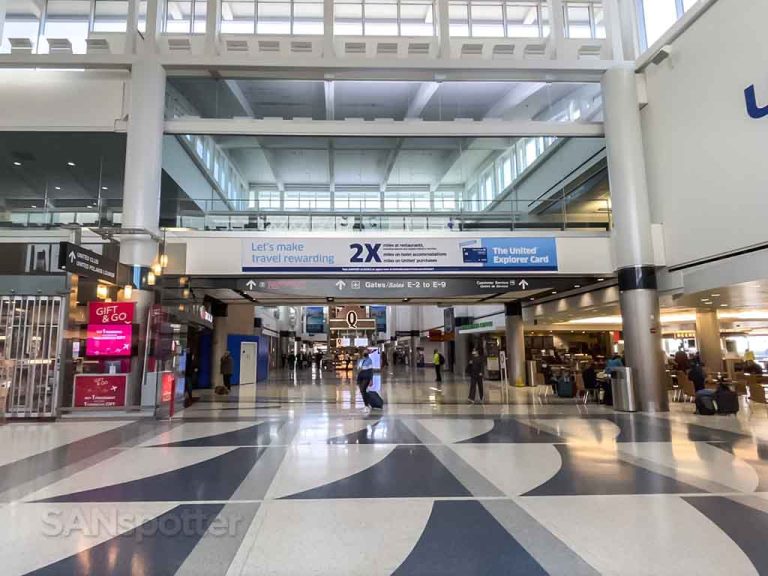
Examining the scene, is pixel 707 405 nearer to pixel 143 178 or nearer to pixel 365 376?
pixel 365 376

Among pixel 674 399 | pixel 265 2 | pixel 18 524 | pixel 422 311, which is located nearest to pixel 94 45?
pixel 265 2

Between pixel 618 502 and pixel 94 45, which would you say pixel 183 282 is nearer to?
pixel 94 45

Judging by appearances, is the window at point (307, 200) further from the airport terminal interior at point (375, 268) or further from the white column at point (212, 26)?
the white column at point (212, 26)

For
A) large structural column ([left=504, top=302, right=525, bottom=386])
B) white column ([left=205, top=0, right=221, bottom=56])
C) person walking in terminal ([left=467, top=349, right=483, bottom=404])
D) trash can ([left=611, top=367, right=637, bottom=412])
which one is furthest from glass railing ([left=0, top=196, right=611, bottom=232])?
large structural column ([left=504, top=302, right=525, bottom=386])

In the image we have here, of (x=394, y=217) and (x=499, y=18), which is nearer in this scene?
(x=394, y=217)

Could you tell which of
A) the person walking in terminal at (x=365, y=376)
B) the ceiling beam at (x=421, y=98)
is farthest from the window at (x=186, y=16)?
the person walking in terminal at (x=365, y=376)

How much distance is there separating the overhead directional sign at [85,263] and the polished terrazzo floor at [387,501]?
303cm

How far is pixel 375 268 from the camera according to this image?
13.3m

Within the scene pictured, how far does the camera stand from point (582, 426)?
8.67 metres

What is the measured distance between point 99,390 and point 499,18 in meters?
15.7

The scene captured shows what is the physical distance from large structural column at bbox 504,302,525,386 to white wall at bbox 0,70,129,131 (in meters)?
15.5

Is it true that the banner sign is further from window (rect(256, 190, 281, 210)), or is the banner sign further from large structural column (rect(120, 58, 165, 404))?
large structural column (rect(120, 58, 165, 404))

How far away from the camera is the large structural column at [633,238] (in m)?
11.5

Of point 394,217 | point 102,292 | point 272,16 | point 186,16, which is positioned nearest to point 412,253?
point 394,217
